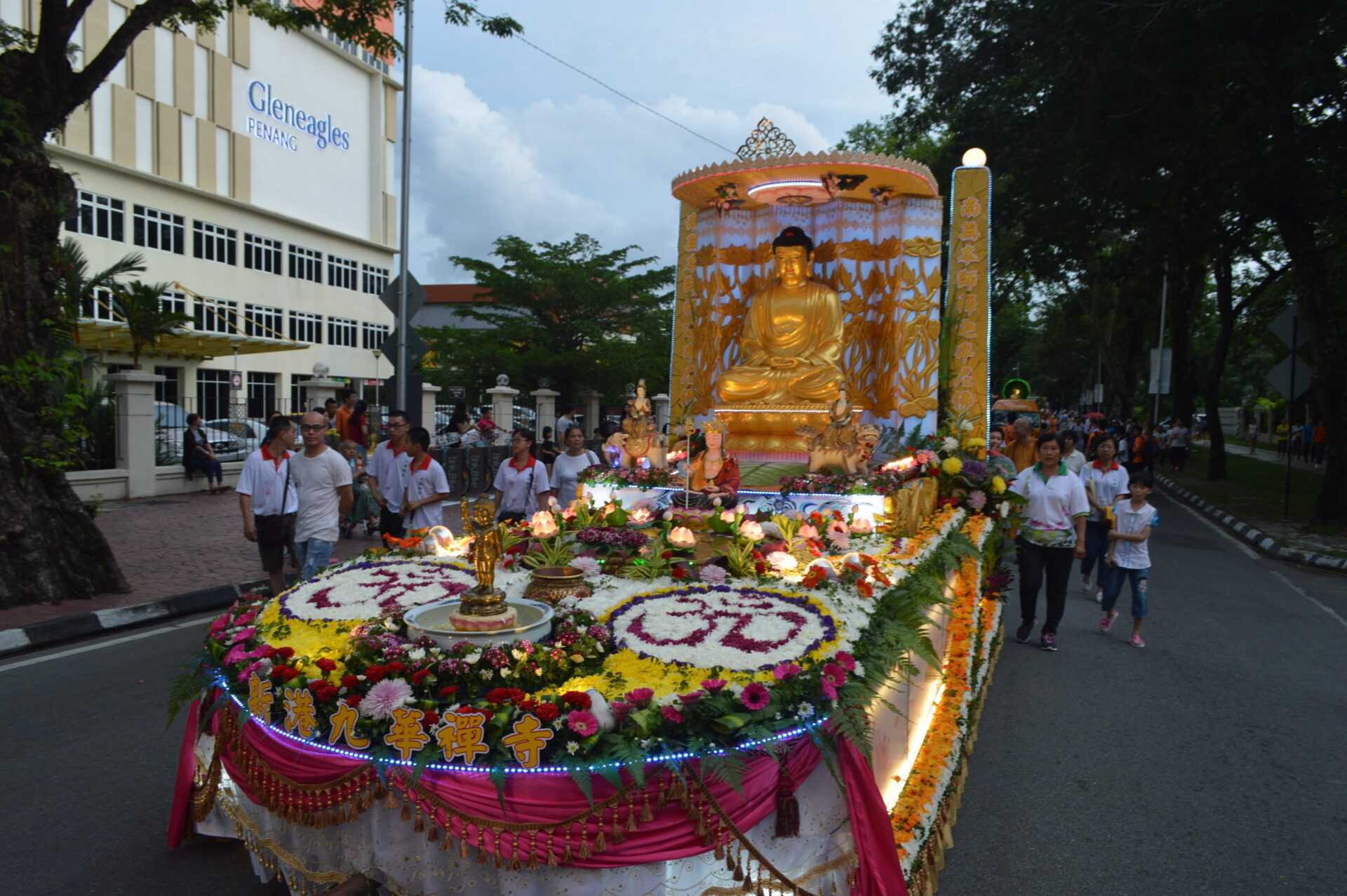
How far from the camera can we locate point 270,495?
284 inches

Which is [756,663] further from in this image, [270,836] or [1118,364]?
[1118,364]

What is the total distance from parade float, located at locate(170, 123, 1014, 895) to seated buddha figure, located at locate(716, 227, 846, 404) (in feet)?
7.66

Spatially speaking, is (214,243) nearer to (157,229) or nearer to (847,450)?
(157,229)

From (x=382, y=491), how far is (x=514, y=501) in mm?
1252

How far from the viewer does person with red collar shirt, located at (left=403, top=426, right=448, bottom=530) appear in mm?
7578

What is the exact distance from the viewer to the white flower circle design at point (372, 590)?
3902 mm

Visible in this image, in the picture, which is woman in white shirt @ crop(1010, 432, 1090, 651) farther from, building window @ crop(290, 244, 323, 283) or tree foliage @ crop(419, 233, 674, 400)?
building window @ crop(290, 244, 323, 283)

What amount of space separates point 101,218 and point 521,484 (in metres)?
24.6

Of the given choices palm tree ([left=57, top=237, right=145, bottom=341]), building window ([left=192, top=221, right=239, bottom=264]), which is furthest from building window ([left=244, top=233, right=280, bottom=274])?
palm tree ([left=57, top=237, right=145, bottom=341])

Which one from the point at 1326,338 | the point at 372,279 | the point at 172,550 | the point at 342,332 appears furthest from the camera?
the point at 372,279

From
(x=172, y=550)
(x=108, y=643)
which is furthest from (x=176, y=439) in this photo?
(x=108, y=643)

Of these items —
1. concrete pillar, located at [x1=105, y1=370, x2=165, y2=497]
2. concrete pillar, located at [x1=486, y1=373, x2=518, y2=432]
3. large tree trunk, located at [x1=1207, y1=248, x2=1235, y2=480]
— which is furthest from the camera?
large tree trunk, located at [x1=1207, y1=248, x2=1235, y2=480]

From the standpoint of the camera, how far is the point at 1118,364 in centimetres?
3688

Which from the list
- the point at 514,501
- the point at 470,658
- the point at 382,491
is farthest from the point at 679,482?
the point at 470,658
